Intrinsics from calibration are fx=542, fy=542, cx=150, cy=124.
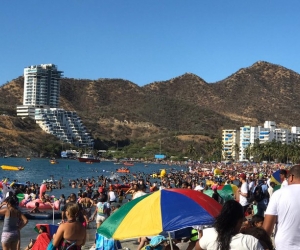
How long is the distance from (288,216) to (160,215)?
65.1 inches

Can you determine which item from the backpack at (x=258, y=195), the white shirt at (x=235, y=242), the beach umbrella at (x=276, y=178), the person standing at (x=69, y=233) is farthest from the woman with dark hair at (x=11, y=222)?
the beach umbrella at (x=276, y=178)

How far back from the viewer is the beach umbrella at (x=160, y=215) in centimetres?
589

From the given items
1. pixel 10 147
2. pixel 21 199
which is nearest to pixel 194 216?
pixel 21 199

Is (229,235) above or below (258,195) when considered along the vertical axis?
above

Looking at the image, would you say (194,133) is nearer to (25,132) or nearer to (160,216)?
(25,132)

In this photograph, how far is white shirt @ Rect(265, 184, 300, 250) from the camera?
4.74 meters

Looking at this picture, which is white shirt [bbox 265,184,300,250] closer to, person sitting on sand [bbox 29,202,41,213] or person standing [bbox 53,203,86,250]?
person standing [bbox 53,203,86,250]

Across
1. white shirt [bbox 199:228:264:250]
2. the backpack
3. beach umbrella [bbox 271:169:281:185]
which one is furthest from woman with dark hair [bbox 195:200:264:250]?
beach umbrella [bbox 271:169:281:185]

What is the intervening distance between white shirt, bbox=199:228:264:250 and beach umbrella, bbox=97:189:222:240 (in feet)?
4.18

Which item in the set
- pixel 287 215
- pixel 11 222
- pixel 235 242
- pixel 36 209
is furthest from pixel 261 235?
pixel 36 209

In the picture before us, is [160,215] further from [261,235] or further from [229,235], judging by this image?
[229,235]

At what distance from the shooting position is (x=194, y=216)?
19.6 feet

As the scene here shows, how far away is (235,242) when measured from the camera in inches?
172

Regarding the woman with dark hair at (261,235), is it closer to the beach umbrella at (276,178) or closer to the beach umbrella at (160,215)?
the beach umbrella at (160,215)
